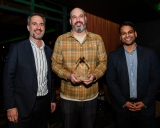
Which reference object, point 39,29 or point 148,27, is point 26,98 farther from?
point 148,27

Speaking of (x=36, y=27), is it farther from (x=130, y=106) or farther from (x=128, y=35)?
(x=130, y=106)

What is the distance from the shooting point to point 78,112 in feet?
6.82

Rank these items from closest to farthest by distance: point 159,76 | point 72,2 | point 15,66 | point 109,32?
point 15,66 < point 159,76 < point 72,2 < point 109,32

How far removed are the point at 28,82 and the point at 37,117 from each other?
1.60 feet

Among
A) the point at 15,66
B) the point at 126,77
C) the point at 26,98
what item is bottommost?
the point at 26,98

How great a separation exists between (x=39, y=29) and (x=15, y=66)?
58cm

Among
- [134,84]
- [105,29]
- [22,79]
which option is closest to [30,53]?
[22,79]

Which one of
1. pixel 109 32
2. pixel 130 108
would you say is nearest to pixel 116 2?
pixel 109 32

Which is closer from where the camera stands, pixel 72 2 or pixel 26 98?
pixel 26 98

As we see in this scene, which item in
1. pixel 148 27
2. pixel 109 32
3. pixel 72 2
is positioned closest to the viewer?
pixel 72 2

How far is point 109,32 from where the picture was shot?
7.18 metres

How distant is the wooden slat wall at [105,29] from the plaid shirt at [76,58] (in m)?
3.85

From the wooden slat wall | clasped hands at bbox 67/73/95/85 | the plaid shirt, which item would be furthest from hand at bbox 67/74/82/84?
the wooden slat wall

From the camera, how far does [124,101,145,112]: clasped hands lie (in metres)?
1.95
